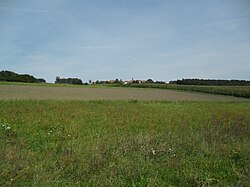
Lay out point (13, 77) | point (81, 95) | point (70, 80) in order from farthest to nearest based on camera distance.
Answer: point (70, 80)
point (13, 77)
point (81, 95)

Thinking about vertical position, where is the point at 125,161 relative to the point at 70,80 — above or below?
Answer: below

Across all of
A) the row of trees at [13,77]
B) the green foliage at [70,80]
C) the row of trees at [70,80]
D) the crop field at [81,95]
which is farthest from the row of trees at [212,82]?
the row of trees at [13,77]

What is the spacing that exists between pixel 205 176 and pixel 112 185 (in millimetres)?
2241

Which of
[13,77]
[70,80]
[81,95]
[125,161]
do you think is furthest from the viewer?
[70,80]

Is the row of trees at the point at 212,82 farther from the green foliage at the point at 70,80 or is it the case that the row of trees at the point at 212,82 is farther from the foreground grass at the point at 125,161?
the foreground grass at the point at 125,161

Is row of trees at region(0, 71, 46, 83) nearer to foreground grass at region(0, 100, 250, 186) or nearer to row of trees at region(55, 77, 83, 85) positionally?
row of trees at region(55, 77, 83, 85)

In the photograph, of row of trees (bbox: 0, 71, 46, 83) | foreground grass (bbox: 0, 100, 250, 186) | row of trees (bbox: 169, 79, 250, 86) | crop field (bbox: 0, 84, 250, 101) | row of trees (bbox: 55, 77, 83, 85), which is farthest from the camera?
row of trees (bbox: 55, 77, 83, 85)

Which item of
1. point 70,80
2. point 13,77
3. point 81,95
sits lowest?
point 81,95

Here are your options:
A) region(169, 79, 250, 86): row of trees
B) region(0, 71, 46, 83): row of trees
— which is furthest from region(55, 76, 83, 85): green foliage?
region(169, 79, 250, 86): row of trees

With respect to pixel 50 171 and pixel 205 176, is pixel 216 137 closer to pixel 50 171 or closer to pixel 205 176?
pixel 205 176

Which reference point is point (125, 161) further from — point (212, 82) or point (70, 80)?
point (70, 80)

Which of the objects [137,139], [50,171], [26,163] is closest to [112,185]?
[50,171]

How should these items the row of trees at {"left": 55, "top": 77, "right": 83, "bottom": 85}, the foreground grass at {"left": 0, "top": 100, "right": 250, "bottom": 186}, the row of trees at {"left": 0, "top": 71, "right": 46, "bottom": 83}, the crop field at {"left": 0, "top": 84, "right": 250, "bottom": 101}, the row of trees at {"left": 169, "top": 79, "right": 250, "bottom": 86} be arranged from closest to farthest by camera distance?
the foreground grass at {"left": 0, "top": 100, "right": 250, "bottom": 186} → the crop field at {"left": 0, "top": 84, "right": 250, "bottom": 101} → the row of trees at {"left": 0, "top": 71, "right": 46, "bottom": 83} → the row of trees at {"left": 169, "top": 79, "right": 250, "bottom": 86} → the row of trees at {"left": 55, "top": 77, "right": 83, "bottom": 85}

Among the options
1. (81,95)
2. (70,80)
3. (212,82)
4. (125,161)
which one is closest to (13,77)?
(70,80)
